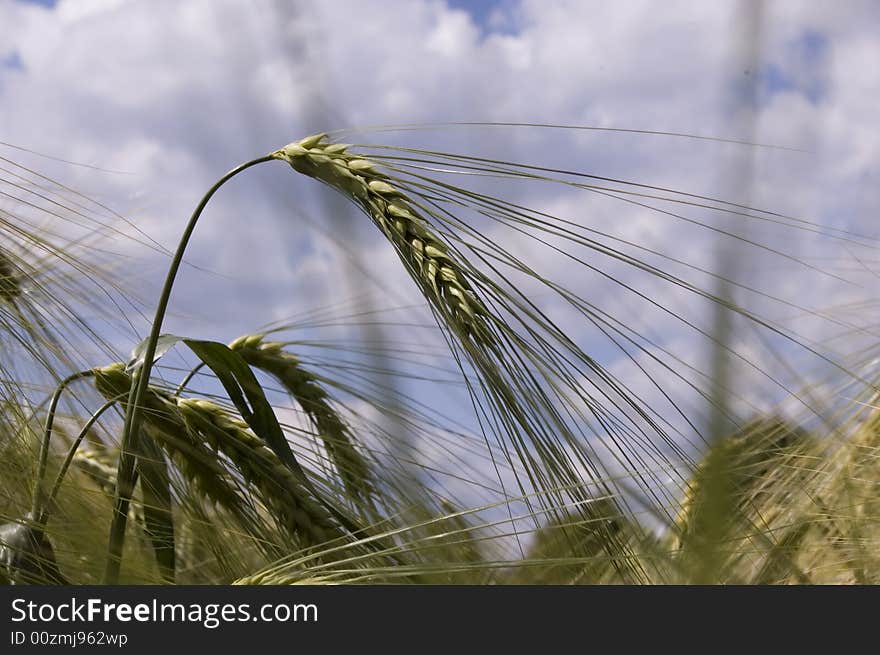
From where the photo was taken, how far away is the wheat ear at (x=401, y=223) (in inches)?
28.6

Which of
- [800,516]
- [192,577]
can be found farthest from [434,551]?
[192,577]

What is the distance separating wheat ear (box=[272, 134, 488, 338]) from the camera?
0.73 metres

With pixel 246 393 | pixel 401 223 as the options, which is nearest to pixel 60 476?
pixel 246 393

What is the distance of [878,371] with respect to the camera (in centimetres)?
101

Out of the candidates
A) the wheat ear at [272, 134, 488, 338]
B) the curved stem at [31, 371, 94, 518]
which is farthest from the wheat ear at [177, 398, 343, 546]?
the wheat ear at [272, 134, 488, 338]

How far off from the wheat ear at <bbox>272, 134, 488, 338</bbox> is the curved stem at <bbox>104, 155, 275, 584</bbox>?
0.18 ft

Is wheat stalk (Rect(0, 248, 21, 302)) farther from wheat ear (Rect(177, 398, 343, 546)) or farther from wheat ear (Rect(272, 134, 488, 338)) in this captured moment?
wheat ear (Rect(272, 134, 488, 338))

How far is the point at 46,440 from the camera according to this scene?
2.76 feet

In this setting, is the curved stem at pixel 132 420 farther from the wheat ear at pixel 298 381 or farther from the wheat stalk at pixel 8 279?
the wheat ear at pixel 298 381

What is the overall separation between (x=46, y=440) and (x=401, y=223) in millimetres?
407

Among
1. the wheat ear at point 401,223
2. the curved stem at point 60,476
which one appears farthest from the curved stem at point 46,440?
the wheat ear at point 401,223

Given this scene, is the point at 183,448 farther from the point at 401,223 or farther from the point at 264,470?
the point at 401,223

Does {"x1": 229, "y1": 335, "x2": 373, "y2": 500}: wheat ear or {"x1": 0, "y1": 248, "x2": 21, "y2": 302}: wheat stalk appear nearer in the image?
{"x1": 0, "y1": 248, "x2": 21, "y2": 302}: wheat stalk
